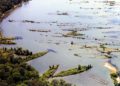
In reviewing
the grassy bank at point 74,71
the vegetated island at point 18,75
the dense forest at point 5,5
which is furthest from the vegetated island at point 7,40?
the dense forest at point 5,5

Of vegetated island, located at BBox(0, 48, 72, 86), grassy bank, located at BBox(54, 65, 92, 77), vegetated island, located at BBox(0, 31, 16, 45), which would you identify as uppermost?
vegetated island, located at BBox(0, 31, 16, 45)

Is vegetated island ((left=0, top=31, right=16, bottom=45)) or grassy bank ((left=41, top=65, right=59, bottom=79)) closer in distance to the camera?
grassy bank ((left=41, top=65, right=59, bottom=79))

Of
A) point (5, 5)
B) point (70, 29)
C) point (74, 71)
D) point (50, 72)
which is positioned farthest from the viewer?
point (5, 5)

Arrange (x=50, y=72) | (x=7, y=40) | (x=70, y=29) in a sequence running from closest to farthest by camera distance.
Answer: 1. (x=50, y=72)
2. (x=7, y=40)
3. (x=70, y=29)

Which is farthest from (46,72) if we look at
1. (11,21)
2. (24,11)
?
(24,11)

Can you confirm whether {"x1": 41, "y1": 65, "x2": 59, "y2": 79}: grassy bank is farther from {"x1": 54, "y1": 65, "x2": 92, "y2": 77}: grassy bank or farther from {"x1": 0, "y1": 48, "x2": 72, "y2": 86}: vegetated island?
{"x1": 0, "y1": 48, "x2": 72, "y2": 86}: vegetated island

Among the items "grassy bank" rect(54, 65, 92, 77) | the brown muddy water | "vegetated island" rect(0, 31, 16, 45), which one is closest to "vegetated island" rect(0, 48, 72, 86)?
"grassy bank" rect(54, 65, 92, 77)

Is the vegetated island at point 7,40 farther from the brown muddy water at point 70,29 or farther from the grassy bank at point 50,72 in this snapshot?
the grassy bank at point 50,72

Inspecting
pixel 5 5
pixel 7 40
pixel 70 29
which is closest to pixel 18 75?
pixel 7 40

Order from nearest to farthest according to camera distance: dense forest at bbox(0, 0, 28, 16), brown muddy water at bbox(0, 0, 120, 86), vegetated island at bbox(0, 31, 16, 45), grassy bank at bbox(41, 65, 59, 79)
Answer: grassy bank at bbox(41, 65, 59, 79) < brown muddy water at bbox(0, 0, 120, 86) < vegetated island at bbox(0, 31, 16, 45) < dense forest at bbox(0, 0, 28, 16)

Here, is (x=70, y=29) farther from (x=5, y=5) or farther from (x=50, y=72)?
(x=5, y=5)
